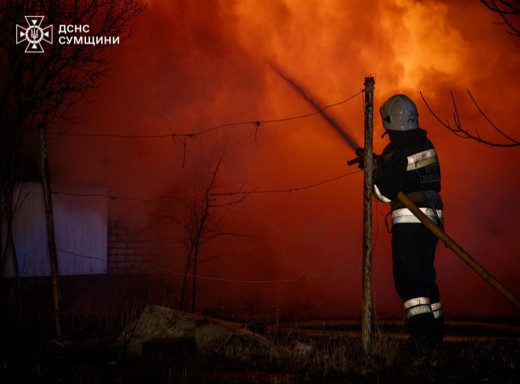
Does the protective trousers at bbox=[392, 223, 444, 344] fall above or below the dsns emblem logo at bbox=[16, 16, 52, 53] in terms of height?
below

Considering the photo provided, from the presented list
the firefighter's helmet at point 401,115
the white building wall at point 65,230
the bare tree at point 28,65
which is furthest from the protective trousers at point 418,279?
the white building wall at point 65,230

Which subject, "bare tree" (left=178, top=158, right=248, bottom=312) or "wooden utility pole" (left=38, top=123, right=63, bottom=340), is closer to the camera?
"wooden utility pole" (left=38, top=123, right=63, bottom=340)

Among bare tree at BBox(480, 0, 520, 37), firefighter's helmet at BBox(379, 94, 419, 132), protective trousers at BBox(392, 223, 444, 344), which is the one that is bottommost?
protective trousers at BBox(392, 223, 444, 344)

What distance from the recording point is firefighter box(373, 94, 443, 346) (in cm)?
581

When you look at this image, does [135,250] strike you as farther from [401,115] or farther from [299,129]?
[401,115]

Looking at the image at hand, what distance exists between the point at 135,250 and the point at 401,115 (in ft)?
23.4

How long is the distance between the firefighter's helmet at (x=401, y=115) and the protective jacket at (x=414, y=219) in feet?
0.20

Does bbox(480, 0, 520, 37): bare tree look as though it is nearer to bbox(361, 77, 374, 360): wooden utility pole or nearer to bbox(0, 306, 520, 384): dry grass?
bbox(361, 77, 374, 360): wooden utility pole

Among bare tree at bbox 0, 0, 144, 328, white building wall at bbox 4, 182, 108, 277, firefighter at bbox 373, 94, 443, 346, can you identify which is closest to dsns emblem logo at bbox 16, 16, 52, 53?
bare tree at bbox 0, 0, 144, 328

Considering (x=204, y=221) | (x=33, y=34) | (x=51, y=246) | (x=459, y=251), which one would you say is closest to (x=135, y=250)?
(x=204, y=221)

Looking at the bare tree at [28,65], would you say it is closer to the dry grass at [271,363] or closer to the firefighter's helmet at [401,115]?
the dry grass at [271,363]

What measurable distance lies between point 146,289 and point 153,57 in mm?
4734

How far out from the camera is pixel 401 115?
610 cm

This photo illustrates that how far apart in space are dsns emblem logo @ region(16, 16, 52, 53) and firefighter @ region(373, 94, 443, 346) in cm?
546
